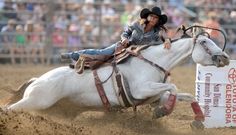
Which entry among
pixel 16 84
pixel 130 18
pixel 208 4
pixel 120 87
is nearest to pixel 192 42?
pixel 120 87

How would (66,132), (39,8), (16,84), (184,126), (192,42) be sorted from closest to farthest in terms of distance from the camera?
(66,132), (192,42), (184,126), (16,84), (39,8)

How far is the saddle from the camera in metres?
7.01

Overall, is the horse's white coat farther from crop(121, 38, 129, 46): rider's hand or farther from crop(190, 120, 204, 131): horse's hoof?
crop(190, 120, 204, 131): horse's hoof

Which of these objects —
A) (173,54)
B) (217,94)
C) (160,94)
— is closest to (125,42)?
(173,54)

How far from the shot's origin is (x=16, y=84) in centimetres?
1087

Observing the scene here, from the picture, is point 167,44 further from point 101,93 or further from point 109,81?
point 101,93

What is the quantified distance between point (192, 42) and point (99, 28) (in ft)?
28.0

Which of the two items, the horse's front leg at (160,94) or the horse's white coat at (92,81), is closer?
the horse's front leg at (160,94)

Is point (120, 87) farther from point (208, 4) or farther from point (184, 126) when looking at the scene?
point (208, 4)

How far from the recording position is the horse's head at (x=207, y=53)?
6.69m

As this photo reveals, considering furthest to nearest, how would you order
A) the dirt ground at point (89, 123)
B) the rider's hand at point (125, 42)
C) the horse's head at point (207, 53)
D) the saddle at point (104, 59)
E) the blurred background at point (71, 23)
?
the blurred background at point (71, 23) → the rider's hand at point (125, 42) → the saddle at point (104, 59) → the horse's head at point (207, 53) → the dirt ground at point (89, 123)

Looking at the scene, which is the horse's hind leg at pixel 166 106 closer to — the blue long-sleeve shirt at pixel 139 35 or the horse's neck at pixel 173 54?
A: the horse's neck at pixel 173 54

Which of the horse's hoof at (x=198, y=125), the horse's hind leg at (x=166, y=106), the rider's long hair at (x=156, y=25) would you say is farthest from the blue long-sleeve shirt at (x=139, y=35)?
the horse's hoof at (x=198, y=125)

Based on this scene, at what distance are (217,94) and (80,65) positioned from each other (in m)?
1.56
